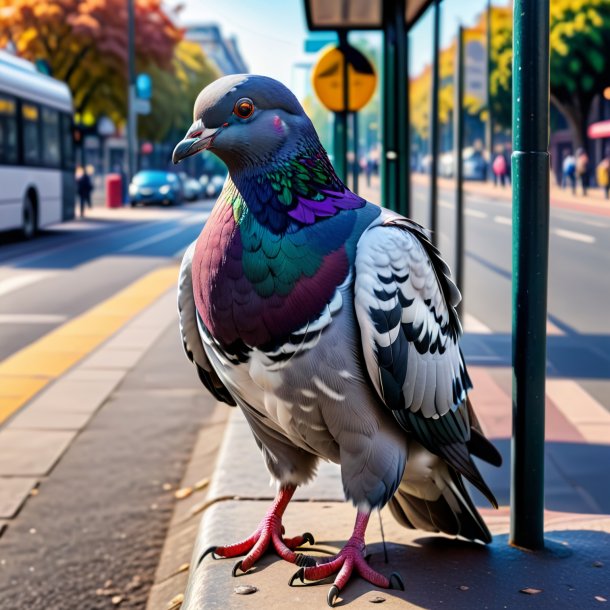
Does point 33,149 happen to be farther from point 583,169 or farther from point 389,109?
point 389,109

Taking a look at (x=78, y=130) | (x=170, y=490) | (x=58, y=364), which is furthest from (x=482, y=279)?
(x=78, y=130)

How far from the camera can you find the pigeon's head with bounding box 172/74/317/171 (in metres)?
2.18

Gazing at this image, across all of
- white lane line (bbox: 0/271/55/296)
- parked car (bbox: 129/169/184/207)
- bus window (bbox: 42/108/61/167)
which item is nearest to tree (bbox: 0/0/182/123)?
parked car (bbox: 129/169/184/207)

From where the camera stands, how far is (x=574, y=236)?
1742 cm

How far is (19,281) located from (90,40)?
93.5 ft

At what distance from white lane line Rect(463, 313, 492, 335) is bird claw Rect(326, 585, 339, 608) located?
6292 mm

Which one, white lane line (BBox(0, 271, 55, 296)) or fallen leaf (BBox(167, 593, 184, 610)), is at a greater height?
white lane line (BBox(0, 271, 55, 296))

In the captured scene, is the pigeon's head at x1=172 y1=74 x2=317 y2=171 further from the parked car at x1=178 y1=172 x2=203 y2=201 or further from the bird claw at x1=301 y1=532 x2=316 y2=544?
the parked car at x1=178 y1=172 x2=203 y2=201

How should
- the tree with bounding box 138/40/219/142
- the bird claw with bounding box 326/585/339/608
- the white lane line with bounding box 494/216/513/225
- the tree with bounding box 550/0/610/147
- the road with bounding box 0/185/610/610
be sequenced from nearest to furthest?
the bird claw with bounding box 326/585/339/608, the road with bounding box 0/185/610/610, the tree with bounding box 550/0/610/147, the white lane line with bounding box 494/216/513/225, the tree with bounding box 138/40/219/142

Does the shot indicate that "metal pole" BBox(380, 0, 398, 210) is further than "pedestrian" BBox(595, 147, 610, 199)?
No

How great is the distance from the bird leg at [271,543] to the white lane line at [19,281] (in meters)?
9.54

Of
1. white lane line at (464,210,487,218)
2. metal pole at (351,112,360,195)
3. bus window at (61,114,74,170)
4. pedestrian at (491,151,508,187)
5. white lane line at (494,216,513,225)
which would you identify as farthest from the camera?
white lane line at (464,210,487,218)

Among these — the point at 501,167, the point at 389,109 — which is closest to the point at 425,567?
the point at 389,109

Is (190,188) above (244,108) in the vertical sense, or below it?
above
